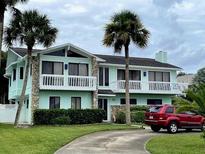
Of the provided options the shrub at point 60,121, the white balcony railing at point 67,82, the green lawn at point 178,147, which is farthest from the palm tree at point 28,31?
the green lawn at point 178,147

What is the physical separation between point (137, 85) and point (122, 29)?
10392 millimetres

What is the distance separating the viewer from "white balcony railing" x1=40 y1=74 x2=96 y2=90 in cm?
3578

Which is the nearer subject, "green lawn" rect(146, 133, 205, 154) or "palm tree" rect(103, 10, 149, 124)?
"green lawn" rect(146, 133, 205, 154)

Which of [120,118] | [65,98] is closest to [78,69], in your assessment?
[65,98]

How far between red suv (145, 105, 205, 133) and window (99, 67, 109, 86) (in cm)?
1456

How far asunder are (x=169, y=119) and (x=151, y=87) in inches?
648

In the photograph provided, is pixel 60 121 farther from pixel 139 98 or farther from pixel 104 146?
pixel 104 146

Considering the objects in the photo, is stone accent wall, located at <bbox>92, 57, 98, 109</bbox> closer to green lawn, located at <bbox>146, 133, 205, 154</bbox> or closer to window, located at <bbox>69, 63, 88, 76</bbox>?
window, located at <bbox>69, 63, 88, 76</bbox>

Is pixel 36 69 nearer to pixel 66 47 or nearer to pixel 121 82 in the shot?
pixel 66 47

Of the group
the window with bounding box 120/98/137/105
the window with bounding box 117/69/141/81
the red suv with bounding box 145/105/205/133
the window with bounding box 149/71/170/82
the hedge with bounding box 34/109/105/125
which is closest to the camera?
the red suv with bounding box 145/105/205/133

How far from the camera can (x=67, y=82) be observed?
120 feet

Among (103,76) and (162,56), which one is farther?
(162,56)

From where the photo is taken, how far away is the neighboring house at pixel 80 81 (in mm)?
36312

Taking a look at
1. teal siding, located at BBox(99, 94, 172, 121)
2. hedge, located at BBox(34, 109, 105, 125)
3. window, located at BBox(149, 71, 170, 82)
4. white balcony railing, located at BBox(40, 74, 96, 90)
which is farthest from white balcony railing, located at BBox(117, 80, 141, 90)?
hedge, located at BBox(34, 109, 105, 125)
